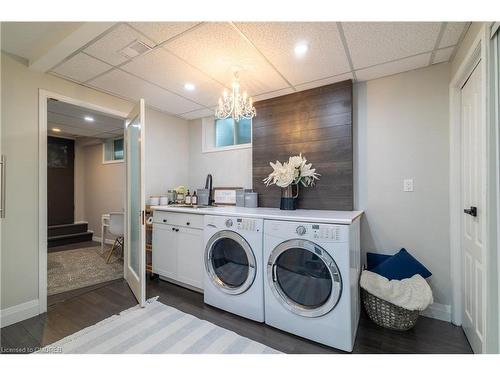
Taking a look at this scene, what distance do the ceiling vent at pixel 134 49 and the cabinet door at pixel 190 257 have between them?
1.71 metres

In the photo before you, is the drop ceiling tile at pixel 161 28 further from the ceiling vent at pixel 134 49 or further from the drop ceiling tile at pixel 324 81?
the drop ceiling tile at pixel 324 81

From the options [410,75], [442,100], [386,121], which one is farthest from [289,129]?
[442,100]

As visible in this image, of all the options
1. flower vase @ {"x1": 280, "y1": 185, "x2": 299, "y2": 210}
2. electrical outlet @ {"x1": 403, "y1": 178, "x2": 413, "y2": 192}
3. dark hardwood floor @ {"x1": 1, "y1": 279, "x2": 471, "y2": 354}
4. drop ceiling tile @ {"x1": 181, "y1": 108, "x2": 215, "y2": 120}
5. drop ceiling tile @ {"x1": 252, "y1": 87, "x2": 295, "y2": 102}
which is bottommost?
dark hardwood floor @ {"x1": 1, "y1": 279, "x2": 471, "y2": 354}

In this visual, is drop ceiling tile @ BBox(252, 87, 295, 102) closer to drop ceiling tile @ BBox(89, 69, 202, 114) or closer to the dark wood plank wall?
the dark wood plank wall

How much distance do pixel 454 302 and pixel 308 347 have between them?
1.36 metres

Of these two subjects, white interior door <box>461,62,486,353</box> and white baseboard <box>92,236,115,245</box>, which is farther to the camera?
white baseboard <box>92,236,115,245</box>

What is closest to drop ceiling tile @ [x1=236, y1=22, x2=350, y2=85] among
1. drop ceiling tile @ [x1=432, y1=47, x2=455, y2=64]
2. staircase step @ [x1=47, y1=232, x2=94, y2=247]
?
Result: drop ceiling tile @ [x1=432, y1=47, x2=455, y2=64]

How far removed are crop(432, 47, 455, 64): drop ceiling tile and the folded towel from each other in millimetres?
1832

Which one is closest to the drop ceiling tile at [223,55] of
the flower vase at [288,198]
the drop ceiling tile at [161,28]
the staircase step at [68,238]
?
the drop ceiling tile at [161,28]

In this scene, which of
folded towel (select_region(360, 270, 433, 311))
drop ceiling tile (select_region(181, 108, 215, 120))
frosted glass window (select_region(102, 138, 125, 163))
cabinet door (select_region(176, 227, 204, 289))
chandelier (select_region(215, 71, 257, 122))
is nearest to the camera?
folded towel (select_region(360, 270, 433, 311))

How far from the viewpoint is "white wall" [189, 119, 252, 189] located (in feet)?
10.1

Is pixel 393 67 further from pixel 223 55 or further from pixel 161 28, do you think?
pixel 161 28
